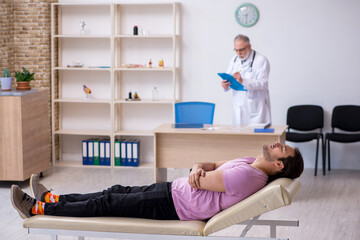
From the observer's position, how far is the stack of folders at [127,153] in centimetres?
684

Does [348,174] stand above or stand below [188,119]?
below

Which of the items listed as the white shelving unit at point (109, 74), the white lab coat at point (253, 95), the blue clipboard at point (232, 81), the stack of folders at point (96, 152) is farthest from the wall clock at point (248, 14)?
the stack of folders at point (96, 152)

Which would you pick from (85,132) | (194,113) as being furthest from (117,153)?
(194,113)

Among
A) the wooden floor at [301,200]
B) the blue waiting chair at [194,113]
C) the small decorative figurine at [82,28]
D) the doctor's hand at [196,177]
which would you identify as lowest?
the wooden floor at [301,200]

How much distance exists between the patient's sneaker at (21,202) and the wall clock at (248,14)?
4135 mm

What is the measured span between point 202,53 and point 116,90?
1.19m

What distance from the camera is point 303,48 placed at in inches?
263

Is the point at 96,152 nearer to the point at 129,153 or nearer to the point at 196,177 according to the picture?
the point at 129,153

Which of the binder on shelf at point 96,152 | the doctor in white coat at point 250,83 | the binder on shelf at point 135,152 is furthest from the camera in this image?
the binder on shelf at point 96,152

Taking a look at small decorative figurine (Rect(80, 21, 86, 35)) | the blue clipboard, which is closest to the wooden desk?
the blue clipboard

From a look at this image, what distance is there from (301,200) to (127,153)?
241 cm

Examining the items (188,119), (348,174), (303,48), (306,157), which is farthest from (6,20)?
(348,174)

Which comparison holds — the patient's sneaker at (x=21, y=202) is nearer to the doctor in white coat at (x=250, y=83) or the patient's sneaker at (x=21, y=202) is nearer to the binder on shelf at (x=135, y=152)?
the doctor in white coat at (x=250, y=83)

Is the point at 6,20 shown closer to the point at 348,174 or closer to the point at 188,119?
the point at 188,119
